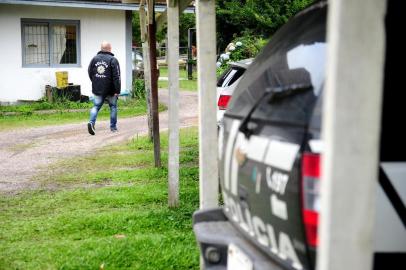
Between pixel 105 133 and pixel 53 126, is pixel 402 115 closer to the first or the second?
pixel 105 133

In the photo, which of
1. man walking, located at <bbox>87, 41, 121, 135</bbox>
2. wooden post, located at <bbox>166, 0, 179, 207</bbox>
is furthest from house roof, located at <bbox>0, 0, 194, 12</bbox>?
wooden post, located at <bbox>166, 0, 179, 207</bbox>

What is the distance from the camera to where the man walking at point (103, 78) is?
13.9 meters

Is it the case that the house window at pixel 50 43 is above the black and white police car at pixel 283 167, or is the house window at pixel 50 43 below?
above

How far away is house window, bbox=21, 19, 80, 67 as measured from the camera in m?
20.6

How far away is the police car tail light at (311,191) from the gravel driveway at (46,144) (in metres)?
6.39

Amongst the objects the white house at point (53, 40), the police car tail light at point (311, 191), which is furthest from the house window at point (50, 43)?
the police car tail light at point (311, 191)

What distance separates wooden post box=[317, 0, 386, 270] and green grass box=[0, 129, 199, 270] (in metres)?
2.97

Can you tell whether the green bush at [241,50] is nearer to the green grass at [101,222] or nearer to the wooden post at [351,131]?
the green grass at [101,222]

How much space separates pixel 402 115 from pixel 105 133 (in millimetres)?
11987

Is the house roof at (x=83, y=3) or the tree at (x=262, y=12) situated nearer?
the tree at (x=262, y=12)

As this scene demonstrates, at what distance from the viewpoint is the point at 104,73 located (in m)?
13.9

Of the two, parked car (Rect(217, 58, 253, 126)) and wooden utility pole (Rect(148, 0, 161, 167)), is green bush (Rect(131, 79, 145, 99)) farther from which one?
wooden utility pole (Rect(148, 0, 161, 167))

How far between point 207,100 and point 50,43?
17177 mm

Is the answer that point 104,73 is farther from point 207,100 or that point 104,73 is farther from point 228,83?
point 207,100
